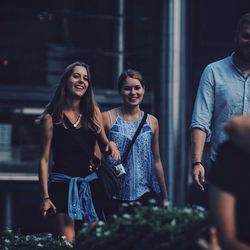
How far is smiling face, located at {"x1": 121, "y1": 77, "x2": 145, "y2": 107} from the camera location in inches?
398

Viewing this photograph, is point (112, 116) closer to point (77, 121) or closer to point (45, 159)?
point (77, 121)

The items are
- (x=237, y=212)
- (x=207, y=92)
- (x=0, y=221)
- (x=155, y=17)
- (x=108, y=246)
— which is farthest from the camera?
(x=155, y=17)

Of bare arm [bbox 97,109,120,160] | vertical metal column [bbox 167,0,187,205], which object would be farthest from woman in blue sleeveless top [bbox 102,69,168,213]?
vertical metal column [bbox 167,0,187,205]

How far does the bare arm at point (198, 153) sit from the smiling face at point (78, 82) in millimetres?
1622

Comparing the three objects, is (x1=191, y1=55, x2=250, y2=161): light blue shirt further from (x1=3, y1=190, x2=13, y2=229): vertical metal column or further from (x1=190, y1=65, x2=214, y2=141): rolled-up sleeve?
(x1=3, y1=190, x2=13, y2=229): vertical metal column

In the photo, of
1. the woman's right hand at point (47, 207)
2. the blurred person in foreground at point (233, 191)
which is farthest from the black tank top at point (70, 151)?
the blurred person in foreground at point (233, 191)

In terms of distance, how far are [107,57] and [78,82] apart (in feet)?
26.5

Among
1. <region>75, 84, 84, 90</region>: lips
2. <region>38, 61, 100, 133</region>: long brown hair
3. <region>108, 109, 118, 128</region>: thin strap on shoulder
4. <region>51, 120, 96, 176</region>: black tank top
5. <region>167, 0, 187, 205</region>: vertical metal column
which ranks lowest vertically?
<region>167, 0, 187, 205</region>: vertical metal column

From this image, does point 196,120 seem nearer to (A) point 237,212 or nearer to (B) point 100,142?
(B) point 100,142

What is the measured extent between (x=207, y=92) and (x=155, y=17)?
31.5 feet

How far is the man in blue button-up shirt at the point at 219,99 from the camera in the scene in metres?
8.46

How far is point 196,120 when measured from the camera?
338 inches

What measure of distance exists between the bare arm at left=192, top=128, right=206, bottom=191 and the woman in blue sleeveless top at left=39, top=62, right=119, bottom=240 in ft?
3.90

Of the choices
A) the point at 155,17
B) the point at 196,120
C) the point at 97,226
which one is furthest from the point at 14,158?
the point at 97,226
